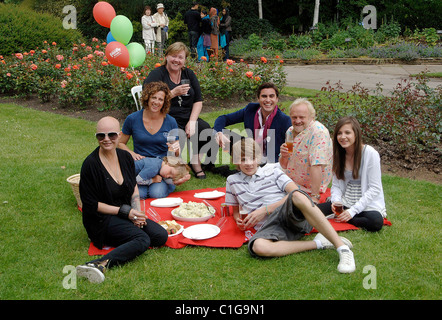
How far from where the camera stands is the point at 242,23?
20.9 metres

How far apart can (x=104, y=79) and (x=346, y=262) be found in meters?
7.02

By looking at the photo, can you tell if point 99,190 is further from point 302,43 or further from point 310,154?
point 302,43

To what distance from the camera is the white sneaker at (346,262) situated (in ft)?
10.3

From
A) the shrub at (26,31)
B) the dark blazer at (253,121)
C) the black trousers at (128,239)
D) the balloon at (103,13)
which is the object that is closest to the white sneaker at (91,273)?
the black trousers at (128,239)

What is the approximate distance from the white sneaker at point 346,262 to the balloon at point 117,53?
4.90 m

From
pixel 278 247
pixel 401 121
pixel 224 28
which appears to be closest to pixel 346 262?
pixel 278 247

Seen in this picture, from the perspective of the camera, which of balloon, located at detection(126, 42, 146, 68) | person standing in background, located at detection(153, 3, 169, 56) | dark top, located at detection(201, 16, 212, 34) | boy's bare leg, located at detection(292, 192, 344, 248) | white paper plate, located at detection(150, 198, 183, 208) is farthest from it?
person standing in background, located at detection(153, 3, 169, 56)

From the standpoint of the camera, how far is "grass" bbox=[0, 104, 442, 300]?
2.95 metres

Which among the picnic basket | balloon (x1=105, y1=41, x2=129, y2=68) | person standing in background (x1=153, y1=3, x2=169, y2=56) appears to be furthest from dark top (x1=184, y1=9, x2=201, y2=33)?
the picnic basket

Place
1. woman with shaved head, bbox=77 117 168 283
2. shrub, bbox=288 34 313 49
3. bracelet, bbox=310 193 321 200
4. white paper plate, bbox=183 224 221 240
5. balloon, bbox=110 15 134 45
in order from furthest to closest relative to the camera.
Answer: shrub, bbox=288 34 313 49
balloon, bbox=110 15 134 45
bracelet, bbox=310 193 321 200
white paper plate, bbox=183 224 221 240
woman with shaved head, bbox=77 117 168 283

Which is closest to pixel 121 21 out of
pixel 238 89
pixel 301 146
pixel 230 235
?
pixel 238 89

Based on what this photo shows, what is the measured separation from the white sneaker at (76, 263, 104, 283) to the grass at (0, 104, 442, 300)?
0.06 meters

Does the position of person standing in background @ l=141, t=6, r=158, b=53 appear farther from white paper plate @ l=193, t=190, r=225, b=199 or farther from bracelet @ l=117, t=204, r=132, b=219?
bracelet @ l=117, t=204, r=132, b=219

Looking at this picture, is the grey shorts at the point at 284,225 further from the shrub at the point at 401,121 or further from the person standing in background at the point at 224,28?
the person standing in background at the point at 224,28
